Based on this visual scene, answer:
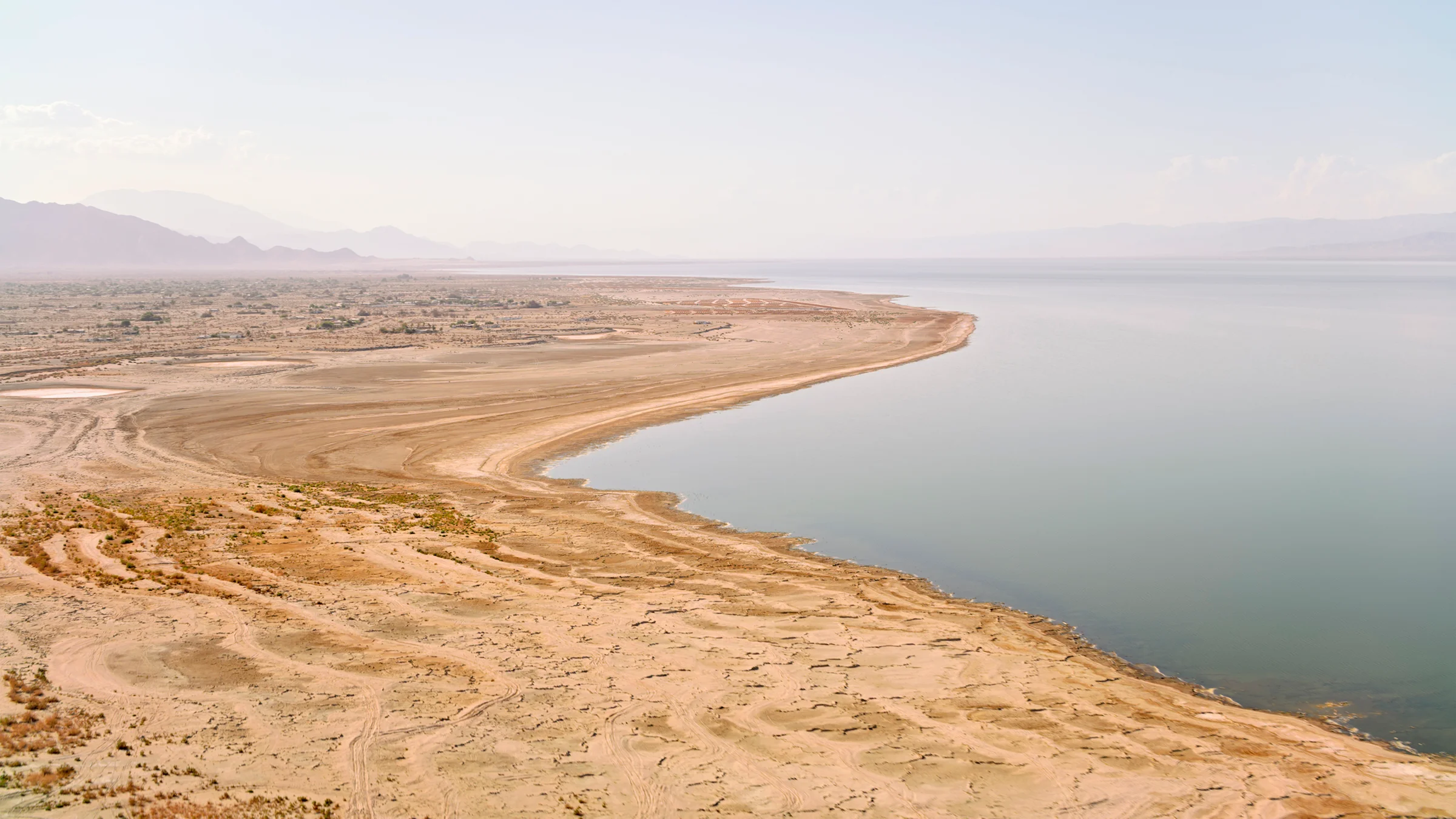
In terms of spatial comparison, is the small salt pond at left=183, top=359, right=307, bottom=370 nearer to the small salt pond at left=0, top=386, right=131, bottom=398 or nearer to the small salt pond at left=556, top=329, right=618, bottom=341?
the small salt pond at left=0, top=386, right=131, bottom=398

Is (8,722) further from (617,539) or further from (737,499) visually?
(737,499)

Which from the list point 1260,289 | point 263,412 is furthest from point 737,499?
point 1260,289

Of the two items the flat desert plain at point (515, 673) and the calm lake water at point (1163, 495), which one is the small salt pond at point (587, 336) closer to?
the calm lake water at point (1163, 495)

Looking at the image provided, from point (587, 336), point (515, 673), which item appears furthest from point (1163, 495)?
point (587, 336)

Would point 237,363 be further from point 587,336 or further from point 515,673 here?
point 515,673

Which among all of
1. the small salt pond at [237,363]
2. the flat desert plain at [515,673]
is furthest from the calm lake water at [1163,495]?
the small salt pond at [237,363]

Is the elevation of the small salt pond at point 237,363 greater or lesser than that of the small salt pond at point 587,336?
lesser
